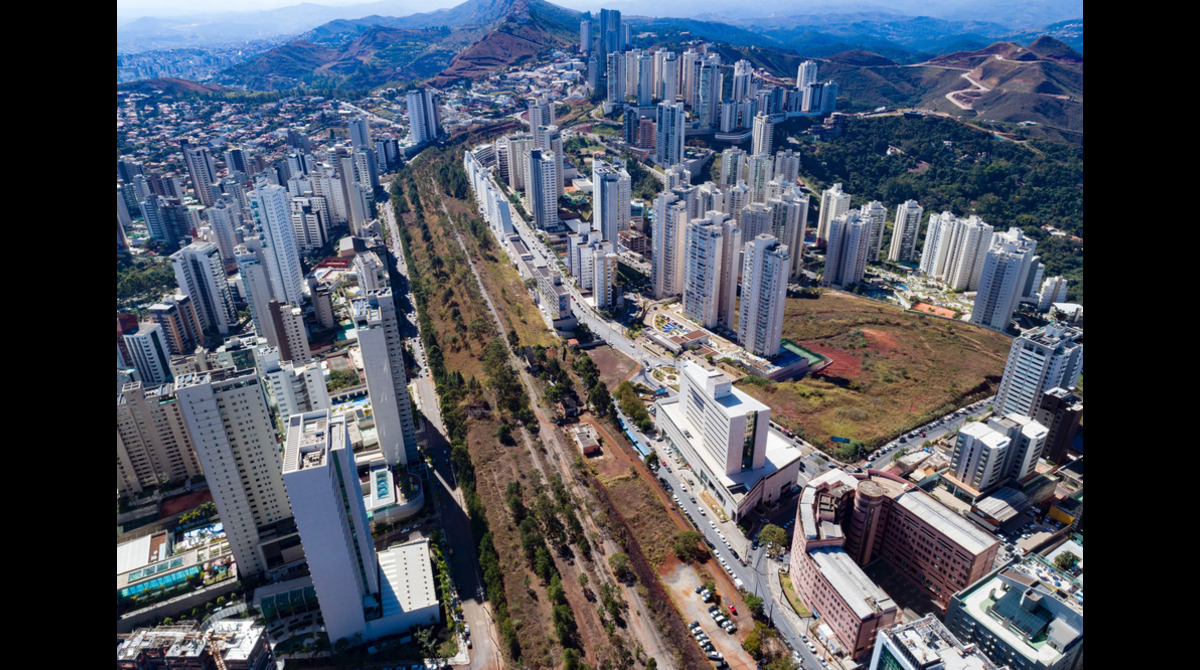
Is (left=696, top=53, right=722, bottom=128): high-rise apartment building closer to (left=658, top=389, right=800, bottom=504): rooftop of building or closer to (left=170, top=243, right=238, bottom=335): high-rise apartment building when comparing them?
(left=658, top=389, right=800, bottom=504): rooftop of building

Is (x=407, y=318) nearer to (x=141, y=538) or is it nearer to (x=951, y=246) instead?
(x=141, y=538)

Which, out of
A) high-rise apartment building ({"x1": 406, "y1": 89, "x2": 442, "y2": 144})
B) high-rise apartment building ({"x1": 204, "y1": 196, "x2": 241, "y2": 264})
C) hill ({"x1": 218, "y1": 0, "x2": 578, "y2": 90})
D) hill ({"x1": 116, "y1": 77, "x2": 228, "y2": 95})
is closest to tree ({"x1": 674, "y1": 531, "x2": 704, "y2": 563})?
high-rise apartment building ({"x1": 204, "y1": 196, "x2": 241, "y2": 264})

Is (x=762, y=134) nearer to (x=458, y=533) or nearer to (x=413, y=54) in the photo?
(x=458, y=533)

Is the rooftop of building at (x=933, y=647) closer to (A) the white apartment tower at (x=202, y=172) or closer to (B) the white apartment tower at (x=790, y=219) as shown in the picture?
(B) the white apartment tower at (x=790, y=219)

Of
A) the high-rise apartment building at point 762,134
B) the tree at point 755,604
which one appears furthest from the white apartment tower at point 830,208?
the tree at point 755,604

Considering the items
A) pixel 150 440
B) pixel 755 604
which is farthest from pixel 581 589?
pixel 150 440
